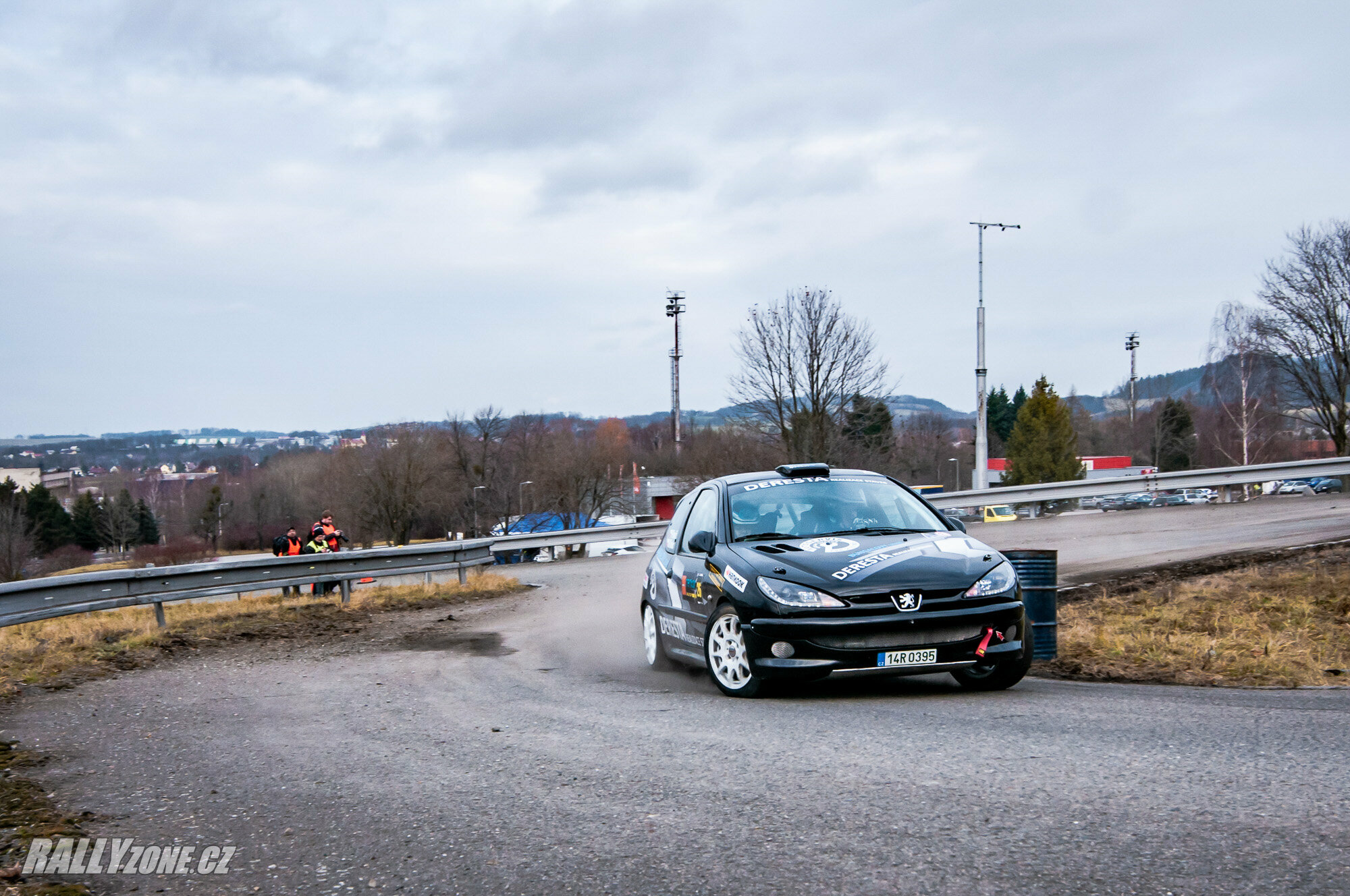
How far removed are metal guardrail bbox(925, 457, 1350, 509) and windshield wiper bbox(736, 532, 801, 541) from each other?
44.2 ft

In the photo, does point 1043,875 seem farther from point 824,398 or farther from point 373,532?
point 373,532

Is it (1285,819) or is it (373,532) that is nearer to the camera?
(1285,819)

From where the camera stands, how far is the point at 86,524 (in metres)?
90.6

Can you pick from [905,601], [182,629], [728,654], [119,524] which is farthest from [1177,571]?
[119,524]

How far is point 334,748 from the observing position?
6125 mm

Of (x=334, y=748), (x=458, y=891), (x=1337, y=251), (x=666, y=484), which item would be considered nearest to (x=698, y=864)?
(x=458, y=891)

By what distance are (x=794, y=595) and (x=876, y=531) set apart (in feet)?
4.33

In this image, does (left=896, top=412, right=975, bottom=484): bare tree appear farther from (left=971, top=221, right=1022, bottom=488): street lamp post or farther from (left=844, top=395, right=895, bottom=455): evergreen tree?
(left=971, top=221, right=1022, bottom=488): street lamp post

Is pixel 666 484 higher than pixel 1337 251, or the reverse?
pixel 1337 251

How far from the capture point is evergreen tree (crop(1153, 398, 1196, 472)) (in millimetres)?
79688

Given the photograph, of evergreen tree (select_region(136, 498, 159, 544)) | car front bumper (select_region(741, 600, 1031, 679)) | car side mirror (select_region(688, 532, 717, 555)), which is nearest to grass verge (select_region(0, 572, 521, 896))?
car front bumper (select_region(741, 600, 1031, 679))

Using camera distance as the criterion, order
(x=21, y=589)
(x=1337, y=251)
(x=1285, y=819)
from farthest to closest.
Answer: (x=1337, y=251), (x=21, y=589), (x=1285, y=819)

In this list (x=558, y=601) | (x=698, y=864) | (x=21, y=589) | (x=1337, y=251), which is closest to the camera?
(x=698, y=864)

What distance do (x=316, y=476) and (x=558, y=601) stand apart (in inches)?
3034
